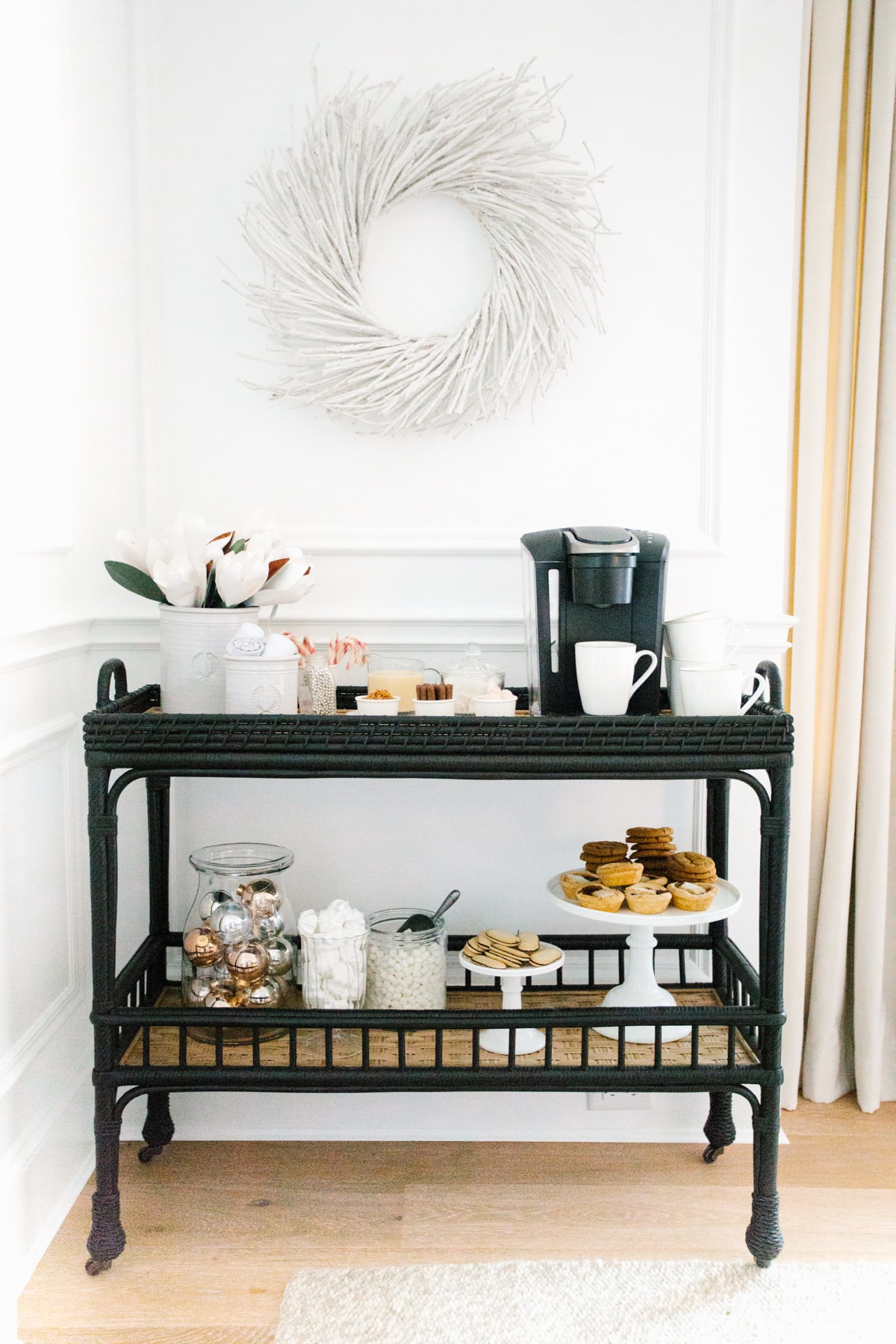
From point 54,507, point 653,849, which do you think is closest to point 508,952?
point 653,849

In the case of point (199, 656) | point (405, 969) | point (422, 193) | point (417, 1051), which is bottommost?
point (417, 1051)

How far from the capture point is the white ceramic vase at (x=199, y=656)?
62.7 inches

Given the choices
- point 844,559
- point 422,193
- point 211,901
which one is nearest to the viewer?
point 211,901

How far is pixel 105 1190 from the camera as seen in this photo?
155cm

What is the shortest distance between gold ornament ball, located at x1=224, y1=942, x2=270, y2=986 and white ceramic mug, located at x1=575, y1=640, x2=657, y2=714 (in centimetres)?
66

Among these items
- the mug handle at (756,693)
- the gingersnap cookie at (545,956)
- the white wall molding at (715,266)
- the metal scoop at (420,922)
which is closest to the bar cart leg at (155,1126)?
the metal scoop at (420,922)

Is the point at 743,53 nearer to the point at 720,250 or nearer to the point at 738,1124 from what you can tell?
the point at 720,250

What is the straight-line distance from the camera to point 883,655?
6.56 feet

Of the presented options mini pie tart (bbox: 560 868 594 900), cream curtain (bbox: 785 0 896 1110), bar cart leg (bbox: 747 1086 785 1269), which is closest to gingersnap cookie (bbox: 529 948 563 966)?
mini pie tart (bbox: 560 868 594 900)

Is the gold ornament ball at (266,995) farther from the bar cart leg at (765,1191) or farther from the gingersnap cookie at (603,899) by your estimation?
the bar cart leg at (765,1191)

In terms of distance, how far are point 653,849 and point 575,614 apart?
446mm

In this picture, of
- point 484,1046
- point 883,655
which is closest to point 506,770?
point 484,1046

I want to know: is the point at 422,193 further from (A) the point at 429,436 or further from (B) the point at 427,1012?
(B) the point at 427,1012

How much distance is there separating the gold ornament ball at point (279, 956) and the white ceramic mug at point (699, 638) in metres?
0.80
